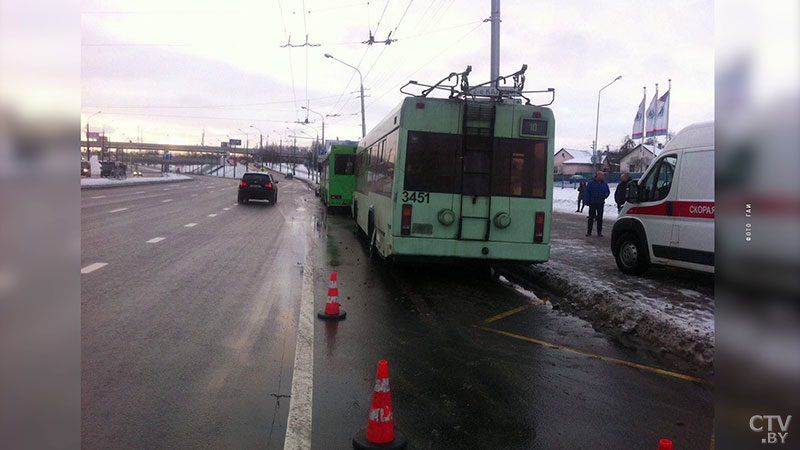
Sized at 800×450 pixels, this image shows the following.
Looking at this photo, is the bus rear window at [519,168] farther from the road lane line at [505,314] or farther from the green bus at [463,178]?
A: the road lane line at [505,314]

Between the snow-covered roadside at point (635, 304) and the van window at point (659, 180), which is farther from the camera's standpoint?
the van window at point (659, 180)

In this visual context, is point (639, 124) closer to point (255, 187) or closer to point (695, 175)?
point (255, 187)

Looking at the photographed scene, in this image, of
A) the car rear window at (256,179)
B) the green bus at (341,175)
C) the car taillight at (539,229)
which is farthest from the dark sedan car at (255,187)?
the car taillight at (539,229)

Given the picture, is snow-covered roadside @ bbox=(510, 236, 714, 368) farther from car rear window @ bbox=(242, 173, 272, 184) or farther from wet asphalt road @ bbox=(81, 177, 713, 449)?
car rear window @ bbox=(242, 173, 272, 184)

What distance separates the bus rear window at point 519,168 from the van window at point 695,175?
82.7 inches

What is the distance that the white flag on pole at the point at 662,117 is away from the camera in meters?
32.9

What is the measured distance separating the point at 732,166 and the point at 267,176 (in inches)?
1197

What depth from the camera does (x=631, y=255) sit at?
991cm

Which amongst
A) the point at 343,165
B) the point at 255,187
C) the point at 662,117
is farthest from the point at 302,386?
the point at 662,117

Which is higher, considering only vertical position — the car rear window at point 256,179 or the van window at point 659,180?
the van window at point 659,180

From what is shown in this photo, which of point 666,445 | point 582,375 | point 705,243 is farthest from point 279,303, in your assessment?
point 705,243

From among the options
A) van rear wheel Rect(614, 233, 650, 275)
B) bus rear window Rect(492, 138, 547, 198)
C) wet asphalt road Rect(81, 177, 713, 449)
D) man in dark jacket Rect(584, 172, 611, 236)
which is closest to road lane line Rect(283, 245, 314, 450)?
wet asphalt road Rect(81, 177, 713, 449)

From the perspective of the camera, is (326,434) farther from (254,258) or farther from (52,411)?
(254,258)

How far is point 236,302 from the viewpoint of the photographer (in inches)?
292
